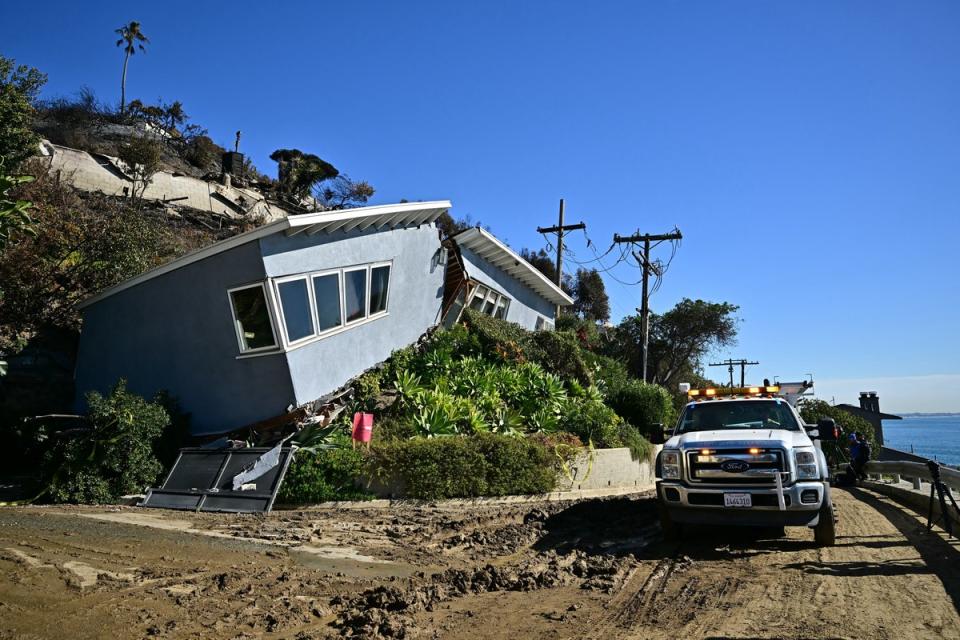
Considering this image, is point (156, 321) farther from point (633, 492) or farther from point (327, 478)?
point (633, 492)

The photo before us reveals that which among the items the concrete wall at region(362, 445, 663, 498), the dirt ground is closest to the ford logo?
the dirt ground

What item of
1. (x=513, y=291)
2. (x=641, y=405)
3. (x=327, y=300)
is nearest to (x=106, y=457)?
(x=327, y=300)

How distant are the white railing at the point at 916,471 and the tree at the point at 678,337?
25.2 m

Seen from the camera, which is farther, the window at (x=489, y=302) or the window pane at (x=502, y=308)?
the window pane at (x=502, y=308)

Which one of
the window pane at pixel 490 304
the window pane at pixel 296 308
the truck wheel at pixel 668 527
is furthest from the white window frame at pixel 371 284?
the truck wheel at pixel 668 527

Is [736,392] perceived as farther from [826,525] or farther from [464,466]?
[464,466]

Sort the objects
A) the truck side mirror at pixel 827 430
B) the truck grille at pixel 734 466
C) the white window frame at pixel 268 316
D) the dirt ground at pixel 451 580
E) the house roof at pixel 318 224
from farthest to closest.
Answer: the white window frame at pixel 268 316 < the house roof at pixel 318 224 < the truck side mirror at pixel 827 430 < the truck grille at pixel 734 466 < the dirt ground at pixel 451 580

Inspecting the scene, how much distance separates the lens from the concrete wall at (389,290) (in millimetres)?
12758

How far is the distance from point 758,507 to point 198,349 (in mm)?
11178

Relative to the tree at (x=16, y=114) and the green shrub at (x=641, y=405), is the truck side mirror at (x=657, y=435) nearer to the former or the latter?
the green shrub at (x=641, y=405)

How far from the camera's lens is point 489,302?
22328 mm

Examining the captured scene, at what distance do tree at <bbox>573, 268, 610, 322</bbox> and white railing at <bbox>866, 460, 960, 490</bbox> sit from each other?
29430mm

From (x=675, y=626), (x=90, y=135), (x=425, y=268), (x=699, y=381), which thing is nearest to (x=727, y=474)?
(x=675, y=626)

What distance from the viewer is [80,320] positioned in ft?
55.5
